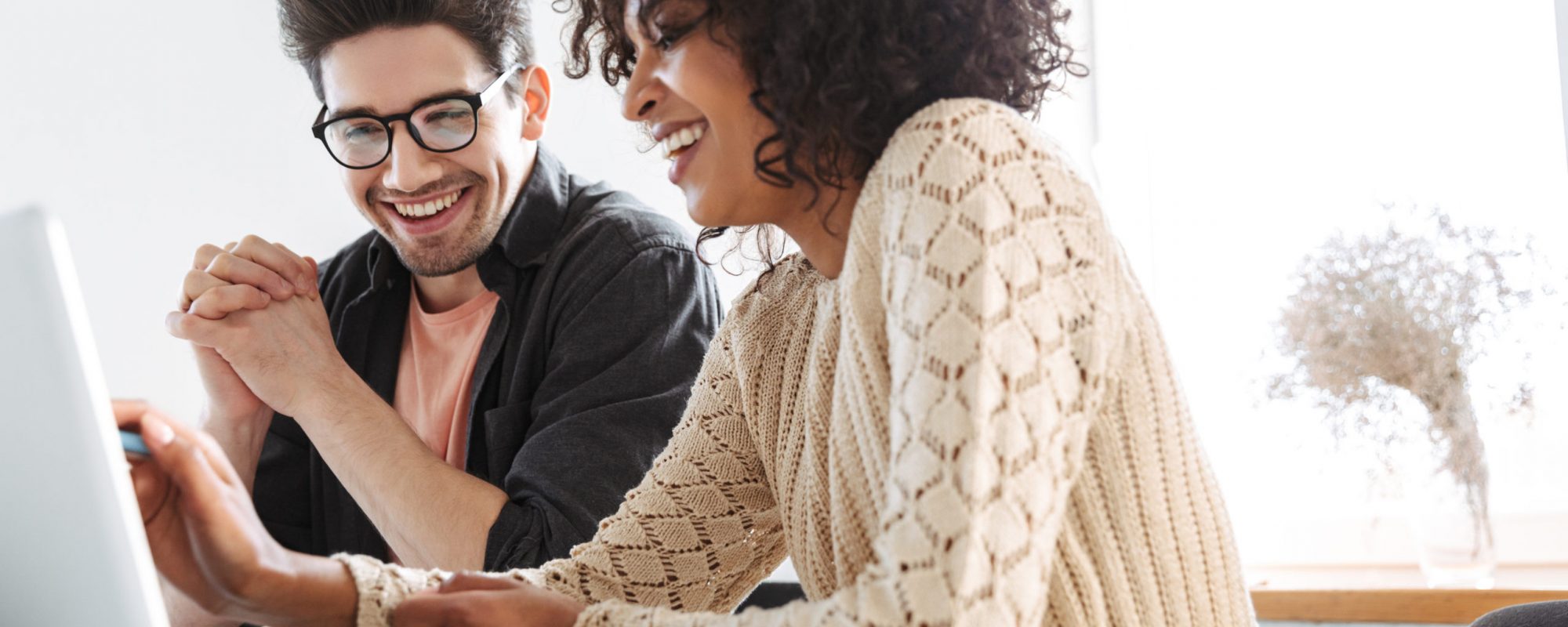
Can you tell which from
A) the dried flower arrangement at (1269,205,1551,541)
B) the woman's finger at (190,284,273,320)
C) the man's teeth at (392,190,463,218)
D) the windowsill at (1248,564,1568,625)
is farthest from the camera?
the dried flower arrangement at (1269,205,1551,541)

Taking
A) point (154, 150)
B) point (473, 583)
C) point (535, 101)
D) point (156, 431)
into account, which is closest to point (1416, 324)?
point (535, 101)

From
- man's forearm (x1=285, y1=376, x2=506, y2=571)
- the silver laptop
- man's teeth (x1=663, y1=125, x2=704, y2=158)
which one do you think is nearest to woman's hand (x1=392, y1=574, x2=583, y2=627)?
the silver laptop

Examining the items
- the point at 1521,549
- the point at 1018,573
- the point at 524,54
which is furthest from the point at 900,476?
the point at 1521,549

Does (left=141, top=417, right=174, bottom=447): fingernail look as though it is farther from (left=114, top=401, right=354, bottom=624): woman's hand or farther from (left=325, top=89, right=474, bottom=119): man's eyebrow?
(left=325, top=89, right=474, bottom=119): man's eyebrow

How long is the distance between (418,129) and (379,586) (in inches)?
36.4

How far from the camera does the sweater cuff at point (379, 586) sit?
3.18ft

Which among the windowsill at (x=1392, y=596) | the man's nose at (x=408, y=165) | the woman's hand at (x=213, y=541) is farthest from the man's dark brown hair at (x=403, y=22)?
the windowsill at (x=1392, y=596)

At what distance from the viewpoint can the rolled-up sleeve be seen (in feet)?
4.77

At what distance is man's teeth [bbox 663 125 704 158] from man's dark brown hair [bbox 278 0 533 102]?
0.78 metres

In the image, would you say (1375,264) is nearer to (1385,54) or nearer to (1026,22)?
(1385,54)

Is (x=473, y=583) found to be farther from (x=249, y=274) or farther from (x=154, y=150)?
(x=154, y=150)

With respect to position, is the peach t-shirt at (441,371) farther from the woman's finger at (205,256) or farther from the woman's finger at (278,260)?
the woman's finger at (205,256)

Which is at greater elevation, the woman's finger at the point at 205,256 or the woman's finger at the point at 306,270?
the woman's finger at the point at 205,256

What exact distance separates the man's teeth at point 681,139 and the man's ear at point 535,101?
79 centimetres
